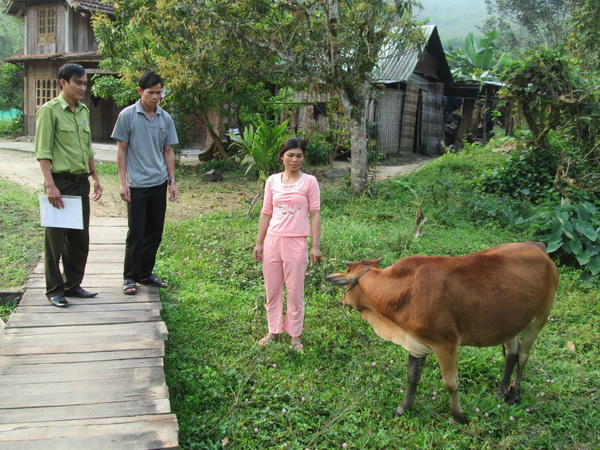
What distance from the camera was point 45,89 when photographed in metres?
21.2

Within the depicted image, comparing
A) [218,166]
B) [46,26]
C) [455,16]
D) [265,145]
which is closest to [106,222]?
[265,145]

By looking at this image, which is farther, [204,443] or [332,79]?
[332,79]

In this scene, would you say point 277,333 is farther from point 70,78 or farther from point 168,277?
point 70,78

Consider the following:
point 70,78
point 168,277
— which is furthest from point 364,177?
point 70,78

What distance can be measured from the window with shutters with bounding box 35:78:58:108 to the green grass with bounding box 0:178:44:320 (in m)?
13.2

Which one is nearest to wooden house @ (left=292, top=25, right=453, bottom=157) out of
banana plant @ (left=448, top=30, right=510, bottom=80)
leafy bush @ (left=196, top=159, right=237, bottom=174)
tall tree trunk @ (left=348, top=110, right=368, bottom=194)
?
banana plant @ (left=448, top=30, right=510, bottom=80)

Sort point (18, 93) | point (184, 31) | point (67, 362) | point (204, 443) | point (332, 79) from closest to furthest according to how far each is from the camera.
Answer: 1. point (204, 443)
2. point (67, 362)
3. point (184, 31)
4. point (332, 79)
5. point (18, 93)

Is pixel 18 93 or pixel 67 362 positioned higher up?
pixel 18 93

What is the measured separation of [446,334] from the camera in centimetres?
331

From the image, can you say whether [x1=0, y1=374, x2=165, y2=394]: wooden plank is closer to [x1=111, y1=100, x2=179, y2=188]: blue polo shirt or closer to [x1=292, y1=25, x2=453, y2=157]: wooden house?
[x1=111, y1=100, x2=179, y2=188]: blue polo shirt

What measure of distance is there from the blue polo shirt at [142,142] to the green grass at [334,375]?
4.19 feet

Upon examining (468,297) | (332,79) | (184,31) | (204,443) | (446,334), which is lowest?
(204,443)

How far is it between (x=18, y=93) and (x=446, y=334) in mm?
25658

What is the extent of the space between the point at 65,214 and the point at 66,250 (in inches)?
16.2
